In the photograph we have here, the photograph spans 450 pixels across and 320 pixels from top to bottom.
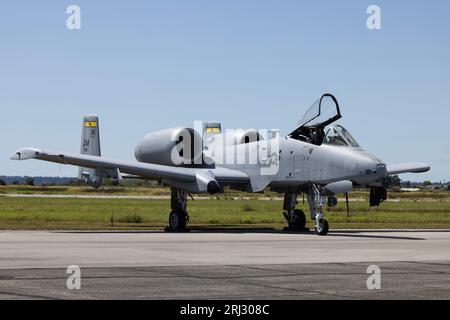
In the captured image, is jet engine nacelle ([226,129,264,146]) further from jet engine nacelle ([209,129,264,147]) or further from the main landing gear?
the main landing gear

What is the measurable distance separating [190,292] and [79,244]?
1097 centimetres

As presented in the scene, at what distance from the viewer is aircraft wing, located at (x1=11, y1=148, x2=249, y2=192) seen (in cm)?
3198

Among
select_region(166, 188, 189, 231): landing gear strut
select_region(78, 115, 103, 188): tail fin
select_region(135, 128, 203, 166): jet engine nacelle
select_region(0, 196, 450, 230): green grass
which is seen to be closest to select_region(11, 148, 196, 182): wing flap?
select_region(166, 188, 189, 231): landing gear strut

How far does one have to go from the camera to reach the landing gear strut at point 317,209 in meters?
30.0

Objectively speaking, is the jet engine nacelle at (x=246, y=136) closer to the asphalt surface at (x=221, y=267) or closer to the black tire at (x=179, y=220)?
the black tire at (x=179, y=220)

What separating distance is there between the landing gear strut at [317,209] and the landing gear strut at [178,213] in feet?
16.4

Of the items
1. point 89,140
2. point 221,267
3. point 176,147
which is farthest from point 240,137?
point 221,267

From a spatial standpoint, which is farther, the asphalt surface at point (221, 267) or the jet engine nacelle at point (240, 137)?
the jet engine nacelle at point (240, 137)

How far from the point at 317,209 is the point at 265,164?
10.8ft

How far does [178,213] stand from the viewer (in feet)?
111

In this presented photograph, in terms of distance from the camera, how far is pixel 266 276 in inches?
616

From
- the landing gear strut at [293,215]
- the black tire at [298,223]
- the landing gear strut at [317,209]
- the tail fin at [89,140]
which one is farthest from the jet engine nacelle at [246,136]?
the tail fin at [89,140]
